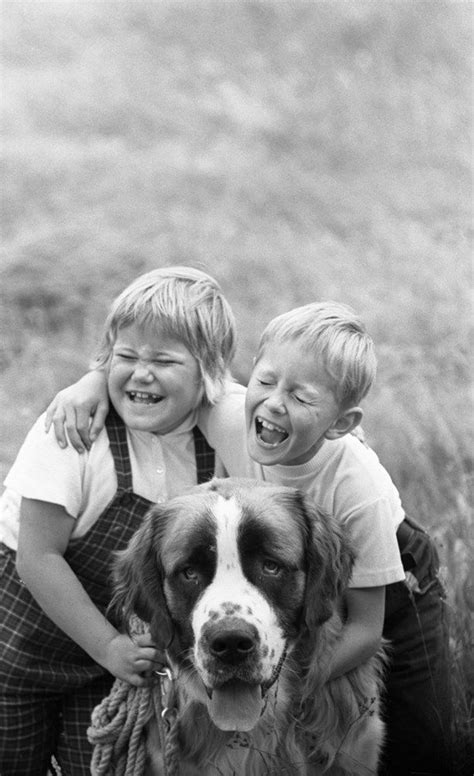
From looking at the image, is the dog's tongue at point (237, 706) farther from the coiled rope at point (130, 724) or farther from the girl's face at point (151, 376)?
the girl's face at point (151, 376)

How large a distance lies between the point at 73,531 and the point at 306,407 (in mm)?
910

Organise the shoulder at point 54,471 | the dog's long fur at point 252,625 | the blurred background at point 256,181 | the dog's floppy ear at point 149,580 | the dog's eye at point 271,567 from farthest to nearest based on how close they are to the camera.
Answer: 1. the blurred background at point 256,181
2. the shoulder at point 54,471
3. the dog's floppy ear at point 149,580
4. the dog's eye at point 271,567
5. the dog's long fur at point 252,625

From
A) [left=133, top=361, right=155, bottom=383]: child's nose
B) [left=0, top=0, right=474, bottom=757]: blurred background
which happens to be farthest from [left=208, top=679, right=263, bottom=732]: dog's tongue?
[left=0, top=0, right=474, bottom=757]: blurred background

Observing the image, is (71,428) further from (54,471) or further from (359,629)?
(359,629)

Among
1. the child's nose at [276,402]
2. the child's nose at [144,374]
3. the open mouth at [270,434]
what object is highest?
the child's nose at [144,374]

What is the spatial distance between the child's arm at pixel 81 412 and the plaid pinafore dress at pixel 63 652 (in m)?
0.07

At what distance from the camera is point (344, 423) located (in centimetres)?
334

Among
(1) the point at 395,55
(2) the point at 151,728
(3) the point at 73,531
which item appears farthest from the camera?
(1) the point at 395,55

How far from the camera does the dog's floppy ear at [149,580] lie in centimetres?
299

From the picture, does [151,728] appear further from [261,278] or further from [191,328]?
[261,278]

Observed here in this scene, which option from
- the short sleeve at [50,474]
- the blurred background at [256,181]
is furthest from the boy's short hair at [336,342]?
the blurred background at [256,181]

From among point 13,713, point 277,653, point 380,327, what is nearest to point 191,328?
point 277,653

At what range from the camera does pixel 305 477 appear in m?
3.34

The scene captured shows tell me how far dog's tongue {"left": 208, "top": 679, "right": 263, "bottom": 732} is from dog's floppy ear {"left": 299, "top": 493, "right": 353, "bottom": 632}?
0.89ft
